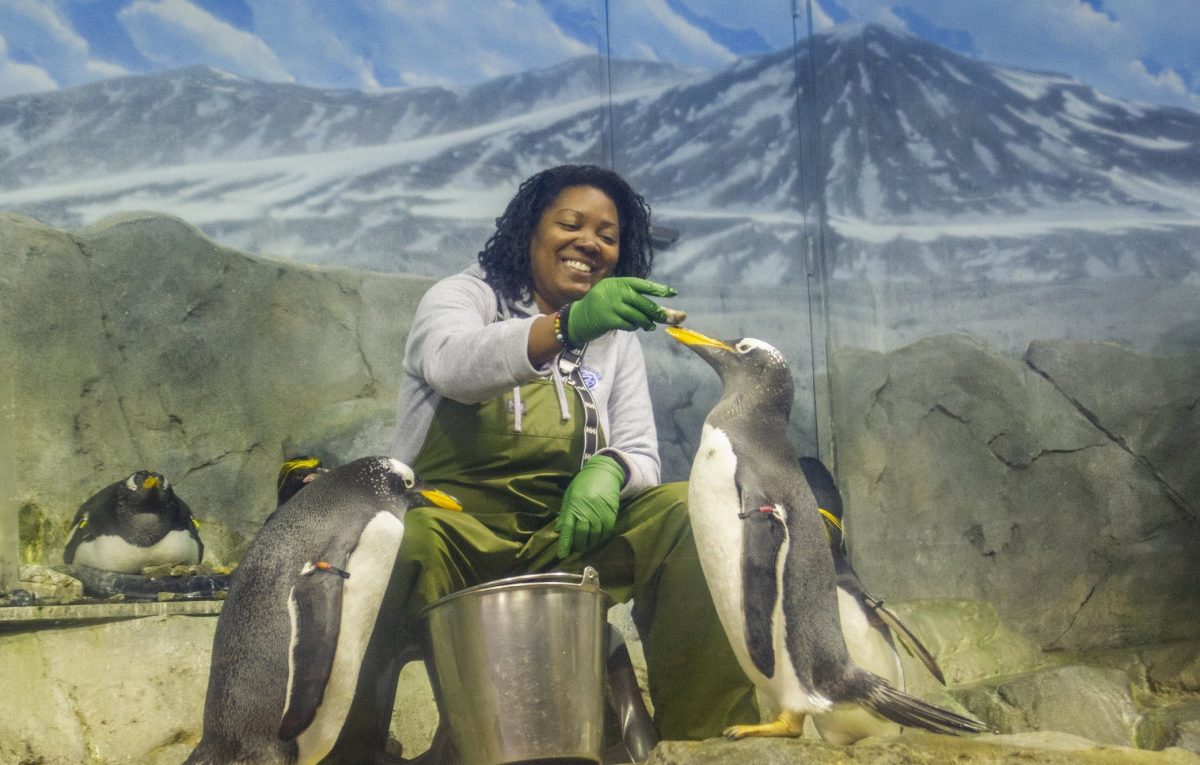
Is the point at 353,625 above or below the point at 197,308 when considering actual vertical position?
below

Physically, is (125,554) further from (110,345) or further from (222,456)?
(110,345)

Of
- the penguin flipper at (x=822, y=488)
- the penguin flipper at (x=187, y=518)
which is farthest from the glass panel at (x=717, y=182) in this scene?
the penguin flipper at (x=187, y=518)

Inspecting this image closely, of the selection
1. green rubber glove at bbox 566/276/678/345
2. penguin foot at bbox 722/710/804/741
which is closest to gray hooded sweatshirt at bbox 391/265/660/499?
green rubber glove at bbox 566/276/678/345

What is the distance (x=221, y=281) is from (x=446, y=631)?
251cm

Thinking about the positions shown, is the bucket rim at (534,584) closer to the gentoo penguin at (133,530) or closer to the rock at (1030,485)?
the gentoo penguin at (133,530)

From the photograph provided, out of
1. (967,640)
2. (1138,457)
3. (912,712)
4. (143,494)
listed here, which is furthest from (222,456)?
(1138,457)

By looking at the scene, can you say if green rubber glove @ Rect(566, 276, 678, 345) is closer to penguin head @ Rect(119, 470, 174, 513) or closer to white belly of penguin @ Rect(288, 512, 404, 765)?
white belly of penguin @ Rect(288, 512, 404, 765)

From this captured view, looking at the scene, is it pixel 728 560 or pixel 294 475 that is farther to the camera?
pixel 294 475

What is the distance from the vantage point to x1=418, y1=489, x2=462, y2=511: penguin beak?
2008 millimetres

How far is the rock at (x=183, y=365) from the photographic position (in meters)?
3.69

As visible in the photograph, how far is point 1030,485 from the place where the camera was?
165 inches

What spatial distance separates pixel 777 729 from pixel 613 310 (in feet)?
2.25

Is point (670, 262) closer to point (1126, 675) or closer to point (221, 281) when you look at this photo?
point (221, 281)

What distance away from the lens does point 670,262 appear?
4535 millimetres
